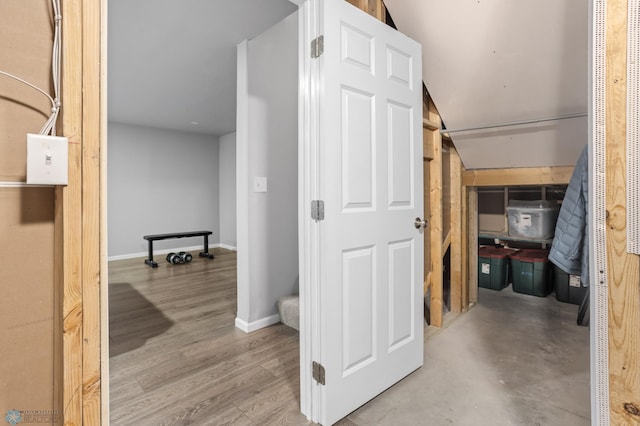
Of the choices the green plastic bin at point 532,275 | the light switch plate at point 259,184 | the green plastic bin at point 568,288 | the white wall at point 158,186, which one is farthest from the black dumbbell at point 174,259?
the green plastic bin at point 568,288

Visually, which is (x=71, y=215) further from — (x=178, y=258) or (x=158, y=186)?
(x=158, y=186)

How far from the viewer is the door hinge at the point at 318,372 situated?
59.6 inches

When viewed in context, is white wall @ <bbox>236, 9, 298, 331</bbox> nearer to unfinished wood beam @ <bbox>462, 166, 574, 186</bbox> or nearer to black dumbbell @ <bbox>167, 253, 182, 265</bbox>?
unfinished wood beam @ <bbox>462, 166, 574, 186</bbox>

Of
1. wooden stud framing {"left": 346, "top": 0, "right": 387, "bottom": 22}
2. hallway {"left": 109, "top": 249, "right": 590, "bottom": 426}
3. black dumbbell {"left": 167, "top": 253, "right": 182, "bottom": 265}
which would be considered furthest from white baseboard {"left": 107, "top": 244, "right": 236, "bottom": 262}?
wooden stud framing {"left": 346, "top": 0, "right": 387, "bottom": 22}

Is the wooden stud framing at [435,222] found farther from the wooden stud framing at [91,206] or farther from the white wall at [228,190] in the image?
the white wall at [228,190]

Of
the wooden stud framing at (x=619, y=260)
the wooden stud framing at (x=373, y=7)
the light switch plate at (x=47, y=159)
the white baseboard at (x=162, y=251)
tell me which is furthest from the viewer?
the white baseboard at (x=162, y=251)

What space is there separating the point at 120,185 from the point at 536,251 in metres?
6.52

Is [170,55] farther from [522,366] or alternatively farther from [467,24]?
[522,366]

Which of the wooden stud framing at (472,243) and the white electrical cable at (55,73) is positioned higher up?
the white electrical cable at (55,73)

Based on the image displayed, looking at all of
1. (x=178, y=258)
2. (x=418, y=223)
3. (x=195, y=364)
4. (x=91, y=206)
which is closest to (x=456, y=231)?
(x=418, y=223)

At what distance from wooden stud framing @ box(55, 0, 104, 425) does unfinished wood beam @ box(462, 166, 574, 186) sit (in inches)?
116

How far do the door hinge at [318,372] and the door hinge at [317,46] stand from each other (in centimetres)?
146

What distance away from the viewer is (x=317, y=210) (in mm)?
1521

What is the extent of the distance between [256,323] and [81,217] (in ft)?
6.61
